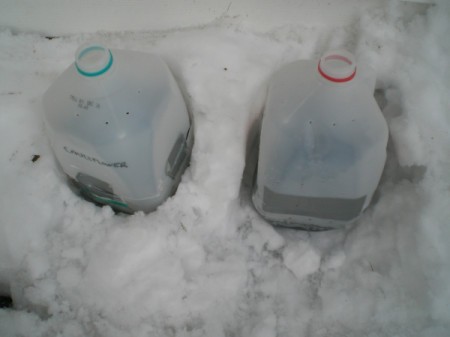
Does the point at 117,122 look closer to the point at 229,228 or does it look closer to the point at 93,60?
the point at 93,60

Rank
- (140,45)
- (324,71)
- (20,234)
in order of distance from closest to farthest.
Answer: (324,71) → (20,234) → (140,45)

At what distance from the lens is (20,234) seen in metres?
0.77

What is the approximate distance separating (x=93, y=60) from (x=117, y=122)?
11 centimetres

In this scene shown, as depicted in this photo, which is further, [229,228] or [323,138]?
[229,228]

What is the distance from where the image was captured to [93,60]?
651 millimetres

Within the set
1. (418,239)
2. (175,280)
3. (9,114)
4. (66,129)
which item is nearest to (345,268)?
(418,239)

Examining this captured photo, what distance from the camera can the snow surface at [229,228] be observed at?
73 centimetres

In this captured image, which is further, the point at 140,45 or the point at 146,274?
the point at 140,45

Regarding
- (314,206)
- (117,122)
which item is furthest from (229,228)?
(117,122)

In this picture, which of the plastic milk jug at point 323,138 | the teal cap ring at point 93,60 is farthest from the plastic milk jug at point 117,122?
the plastic milk jug at point 323,138

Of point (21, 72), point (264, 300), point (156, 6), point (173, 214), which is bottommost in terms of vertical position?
point (264, 300)

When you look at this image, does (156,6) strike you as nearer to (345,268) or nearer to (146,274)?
(146,274)

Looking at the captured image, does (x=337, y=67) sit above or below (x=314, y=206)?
above

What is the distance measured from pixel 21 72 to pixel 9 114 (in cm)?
11
